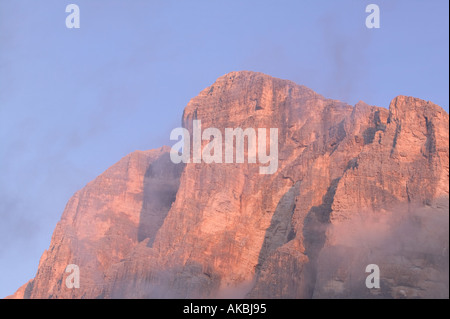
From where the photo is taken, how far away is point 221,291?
9450 centimetres

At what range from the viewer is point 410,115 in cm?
9419

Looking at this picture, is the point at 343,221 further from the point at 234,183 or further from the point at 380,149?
the point at 234,183

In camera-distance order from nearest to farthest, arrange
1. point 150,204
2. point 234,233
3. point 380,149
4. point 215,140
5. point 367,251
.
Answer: point 367,251, point 380,149, point 234,233, point 215,140, point 150,204

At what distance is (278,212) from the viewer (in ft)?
Result: 334

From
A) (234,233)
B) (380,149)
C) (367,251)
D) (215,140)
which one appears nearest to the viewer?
(367,251)

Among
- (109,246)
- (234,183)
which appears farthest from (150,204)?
(234,183)

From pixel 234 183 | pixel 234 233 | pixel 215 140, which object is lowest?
pixel 234 233

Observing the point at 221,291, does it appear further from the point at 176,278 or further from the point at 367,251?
the point at 367,251

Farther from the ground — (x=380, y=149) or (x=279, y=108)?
(x=279, y=108)

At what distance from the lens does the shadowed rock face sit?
84562 millimetres

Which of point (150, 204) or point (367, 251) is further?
point (150, 204)

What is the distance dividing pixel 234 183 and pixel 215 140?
8.16 m

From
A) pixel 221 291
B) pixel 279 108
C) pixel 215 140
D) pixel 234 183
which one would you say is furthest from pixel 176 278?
pixel 279 108

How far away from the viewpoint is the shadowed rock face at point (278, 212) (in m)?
84.6
